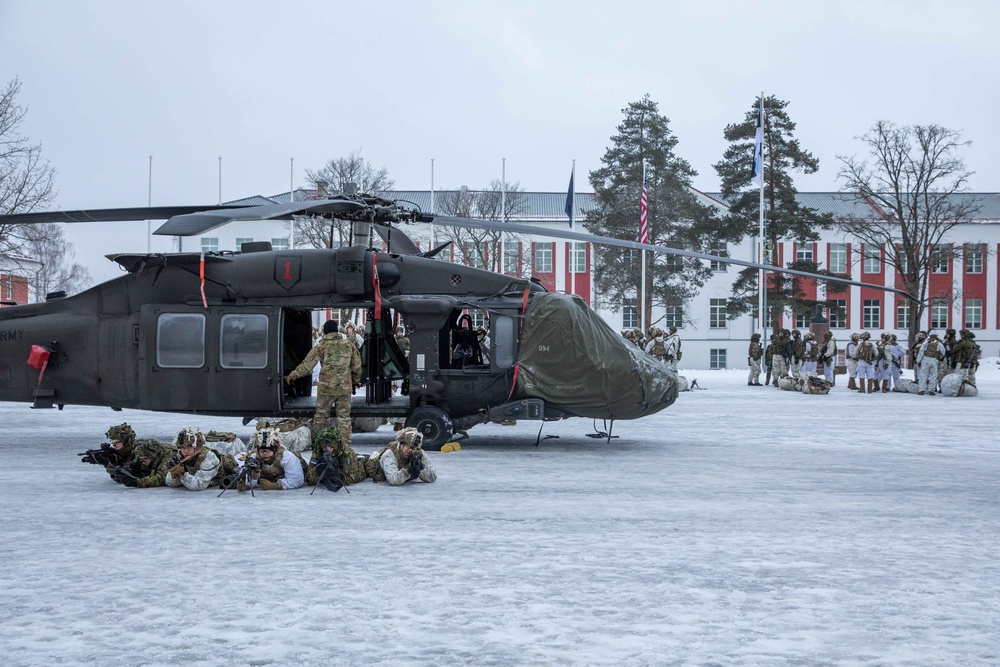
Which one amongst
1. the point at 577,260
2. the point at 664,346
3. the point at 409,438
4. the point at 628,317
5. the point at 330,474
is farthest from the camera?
the point at 628,317

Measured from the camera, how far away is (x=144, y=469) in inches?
423

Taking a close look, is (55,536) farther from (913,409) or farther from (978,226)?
(978,226)

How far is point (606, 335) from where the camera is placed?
1454 cm

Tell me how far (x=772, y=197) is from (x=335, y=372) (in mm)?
43764

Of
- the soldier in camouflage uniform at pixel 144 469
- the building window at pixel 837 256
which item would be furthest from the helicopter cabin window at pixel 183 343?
the building window at pixel 837 256

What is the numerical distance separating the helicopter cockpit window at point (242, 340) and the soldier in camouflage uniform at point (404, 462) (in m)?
3.98

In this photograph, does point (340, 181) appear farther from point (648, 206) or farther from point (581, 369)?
point (581, 369)

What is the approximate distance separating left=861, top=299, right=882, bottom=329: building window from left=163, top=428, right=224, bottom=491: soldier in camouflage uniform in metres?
65.2

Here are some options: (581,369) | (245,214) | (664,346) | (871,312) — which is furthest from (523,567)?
(871,312)

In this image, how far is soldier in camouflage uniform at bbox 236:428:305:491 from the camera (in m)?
10.4

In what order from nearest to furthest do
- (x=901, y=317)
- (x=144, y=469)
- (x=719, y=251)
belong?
(x=144, y=469), (x=719, y=251), (x=901, y=317)

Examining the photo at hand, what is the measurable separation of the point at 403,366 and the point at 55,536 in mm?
7870

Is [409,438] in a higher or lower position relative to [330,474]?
higher

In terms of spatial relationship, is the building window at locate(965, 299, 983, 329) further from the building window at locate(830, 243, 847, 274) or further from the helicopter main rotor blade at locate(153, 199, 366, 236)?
the helicopter main rotor blade at locate(153, 199, 366, 236)
